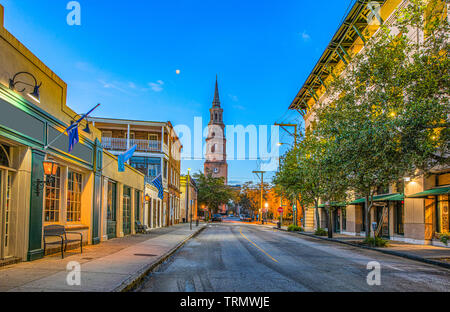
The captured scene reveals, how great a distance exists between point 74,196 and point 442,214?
18871mm

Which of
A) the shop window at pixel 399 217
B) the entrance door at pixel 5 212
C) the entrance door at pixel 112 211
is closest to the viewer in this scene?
the entrance door at pixel 5 212

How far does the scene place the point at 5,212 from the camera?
1013 cm

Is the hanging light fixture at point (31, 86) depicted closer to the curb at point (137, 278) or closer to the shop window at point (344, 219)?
the curb at point (137, 278)

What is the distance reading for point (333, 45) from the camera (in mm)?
32906

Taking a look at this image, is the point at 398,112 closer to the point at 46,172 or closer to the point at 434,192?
the point at 434,192

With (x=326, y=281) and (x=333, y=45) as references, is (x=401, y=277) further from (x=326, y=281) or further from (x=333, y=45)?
(x=333, y=45)

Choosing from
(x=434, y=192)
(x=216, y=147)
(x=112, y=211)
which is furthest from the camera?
(x=216, y=147)

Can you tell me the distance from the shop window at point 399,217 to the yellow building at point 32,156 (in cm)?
1930

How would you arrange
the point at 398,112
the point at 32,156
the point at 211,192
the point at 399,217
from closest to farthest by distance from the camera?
the point at 32,156
the point at 398,112
the point at 399,217
the point at 211,192

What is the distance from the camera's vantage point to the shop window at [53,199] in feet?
42.1

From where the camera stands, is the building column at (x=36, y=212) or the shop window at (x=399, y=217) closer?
the building column at (x=36, y=212)

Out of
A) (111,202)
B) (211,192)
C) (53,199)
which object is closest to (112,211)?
(111,202)

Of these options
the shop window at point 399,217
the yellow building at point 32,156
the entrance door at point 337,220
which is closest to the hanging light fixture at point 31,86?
the yellow building at point 32,156
